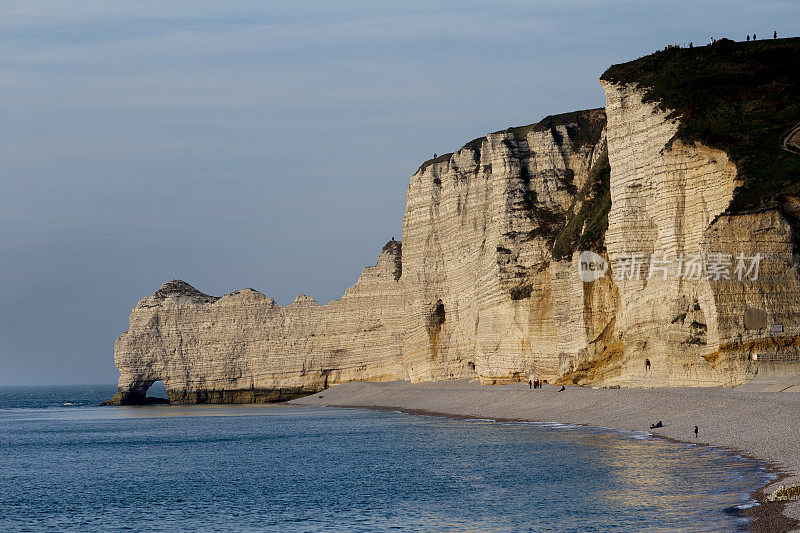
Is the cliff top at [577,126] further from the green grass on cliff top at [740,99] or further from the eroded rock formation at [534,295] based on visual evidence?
the green grass on cliff top at [740,99]

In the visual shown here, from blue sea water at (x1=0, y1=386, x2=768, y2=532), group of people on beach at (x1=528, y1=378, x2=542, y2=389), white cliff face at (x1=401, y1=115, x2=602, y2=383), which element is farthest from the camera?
white cliff face at (x1=401, y1=115, x2=602, y2=383)

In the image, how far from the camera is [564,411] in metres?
40.1

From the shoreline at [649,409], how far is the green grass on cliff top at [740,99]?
757cm

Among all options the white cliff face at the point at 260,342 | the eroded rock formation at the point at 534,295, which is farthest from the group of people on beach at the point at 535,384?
the white cliff face at the point at 260,342

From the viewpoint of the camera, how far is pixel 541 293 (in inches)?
2067

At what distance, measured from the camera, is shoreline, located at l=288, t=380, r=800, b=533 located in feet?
64.3

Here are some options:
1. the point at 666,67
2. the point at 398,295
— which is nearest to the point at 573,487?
the point at 666,67

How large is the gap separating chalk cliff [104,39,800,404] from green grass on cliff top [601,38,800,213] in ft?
1.91

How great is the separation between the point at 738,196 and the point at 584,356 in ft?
45.5

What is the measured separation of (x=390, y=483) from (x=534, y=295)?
28.5 m

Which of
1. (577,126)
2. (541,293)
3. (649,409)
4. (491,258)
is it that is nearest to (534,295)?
(541,293)

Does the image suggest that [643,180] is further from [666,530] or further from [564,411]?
[666,530]

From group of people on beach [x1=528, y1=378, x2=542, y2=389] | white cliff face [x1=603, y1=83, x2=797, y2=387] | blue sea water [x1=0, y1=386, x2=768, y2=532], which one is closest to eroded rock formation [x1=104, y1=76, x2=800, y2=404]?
white cliff face [x1=603, y1=83, x2=797, y2=387]

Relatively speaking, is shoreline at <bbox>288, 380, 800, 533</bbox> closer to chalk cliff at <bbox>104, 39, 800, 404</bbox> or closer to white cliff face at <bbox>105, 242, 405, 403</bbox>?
chalk cliff at <bbox>104, 39, 800, 404</bbox>
